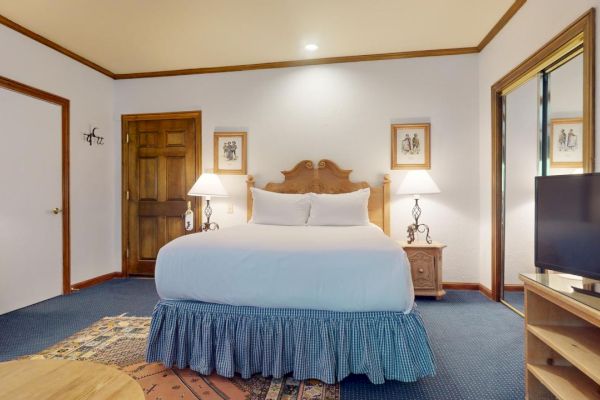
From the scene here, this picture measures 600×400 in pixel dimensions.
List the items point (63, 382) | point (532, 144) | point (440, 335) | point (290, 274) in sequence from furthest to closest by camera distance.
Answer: point (532, 144), point (440, 335), point (290, 274), point (63, 382)

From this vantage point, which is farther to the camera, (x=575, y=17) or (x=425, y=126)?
(x=425, y=126)

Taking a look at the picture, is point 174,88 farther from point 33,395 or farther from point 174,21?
point 33,395

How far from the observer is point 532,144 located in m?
2.88

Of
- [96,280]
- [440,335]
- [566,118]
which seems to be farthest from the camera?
[96,280]

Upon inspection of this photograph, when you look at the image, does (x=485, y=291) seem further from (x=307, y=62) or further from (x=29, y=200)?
(x=29, y=200)

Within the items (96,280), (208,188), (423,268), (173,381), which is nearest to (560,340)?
(423,268)

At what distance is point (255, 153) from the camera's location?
418 centimetres

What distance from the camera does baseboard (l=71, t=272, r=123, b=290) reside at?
3879 mm

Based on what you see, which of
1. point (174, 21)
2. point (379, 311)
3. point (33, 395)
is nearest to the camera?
point (33, 395)

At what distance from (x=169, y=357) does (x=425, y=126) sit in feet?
11.3

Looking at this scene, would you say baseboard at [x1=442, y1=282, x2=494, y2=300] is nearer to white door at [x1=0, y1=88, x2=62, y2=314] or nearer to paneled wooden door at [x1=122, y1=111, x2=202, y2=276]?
paneled wooden door at [x1=122, y1=111, x2=202, y2=276]

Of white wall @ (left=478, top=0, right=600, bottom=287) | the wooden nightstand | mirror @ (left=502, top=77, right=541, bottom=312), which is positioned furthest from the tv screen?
the wooden nightstand

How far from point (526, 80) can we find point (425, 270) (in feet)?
6.55

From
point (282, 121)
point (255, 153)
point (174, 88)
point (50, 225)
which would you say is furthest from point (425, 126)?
point (50, 225)
